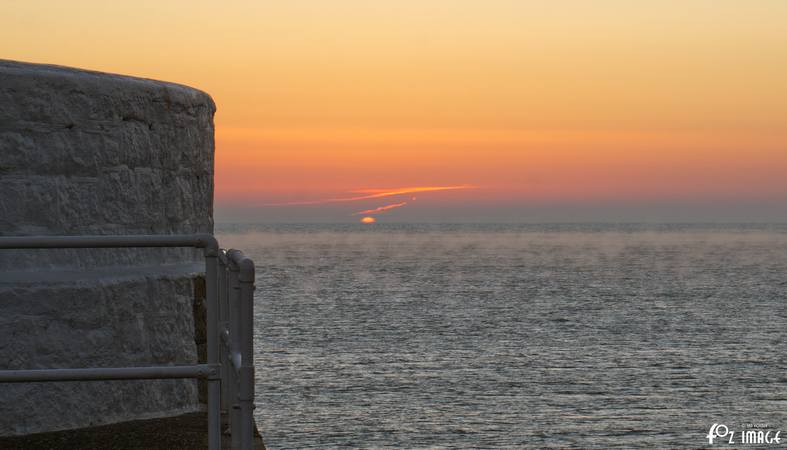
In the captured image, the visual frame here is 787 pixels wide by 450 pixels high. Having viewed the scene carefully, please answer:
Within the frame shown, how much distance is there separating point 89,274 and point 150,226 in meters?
0.59

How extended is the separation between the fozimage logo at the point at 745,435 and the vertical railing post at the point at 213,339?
24.3m

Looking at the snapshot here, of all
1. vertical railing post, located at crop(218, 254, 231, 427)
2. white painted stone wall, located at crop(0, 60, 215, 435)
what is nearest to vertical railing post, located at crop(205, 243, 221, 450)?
vertical railing post, located at crop(218, 254, 231, 427)

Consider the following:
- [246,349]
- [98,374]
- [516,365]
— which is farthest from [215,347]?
[516,365]

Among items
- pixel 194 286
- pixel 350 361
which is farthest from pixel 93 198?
pixel 350 361

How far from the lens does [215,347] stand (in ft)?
13.7

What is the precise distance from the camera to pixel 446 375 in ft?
Answer: 117

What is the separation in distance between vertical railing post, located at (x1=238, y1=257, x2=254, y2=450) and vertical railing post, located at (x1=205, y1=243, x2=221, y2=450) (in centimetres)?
48

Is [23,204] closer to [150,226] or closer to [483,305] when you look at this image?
[150,226]

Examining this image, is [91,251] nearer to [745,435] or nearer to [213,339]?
[213,339]

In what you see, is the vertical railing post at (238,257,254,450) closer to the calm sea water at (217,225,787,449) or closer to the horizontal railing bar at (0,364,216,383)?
the horizontal railing bar at (0,364,216,383)

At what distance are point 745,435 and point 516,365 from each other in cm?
1217

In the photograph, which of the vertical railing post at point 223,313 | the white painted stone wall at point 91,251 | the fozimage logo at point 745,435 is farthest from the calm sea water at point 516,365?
the vertical railing post at point 223,313

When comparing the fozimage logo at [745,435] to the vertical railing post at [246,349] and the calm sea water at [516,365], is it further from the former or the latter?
the vertical railing post at [246,349]

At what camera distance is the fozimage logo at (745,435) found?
26.5 metres
